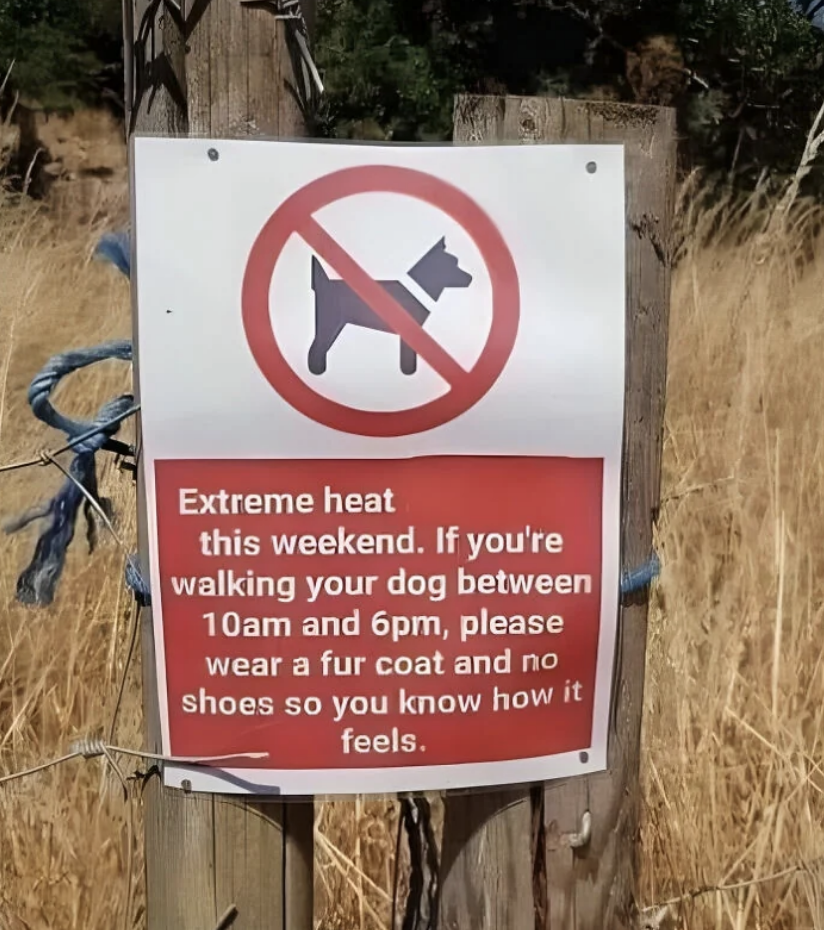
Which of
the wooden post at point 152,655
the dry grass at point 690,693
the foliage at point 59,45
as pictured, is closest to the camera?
the wooden post at point 152,655

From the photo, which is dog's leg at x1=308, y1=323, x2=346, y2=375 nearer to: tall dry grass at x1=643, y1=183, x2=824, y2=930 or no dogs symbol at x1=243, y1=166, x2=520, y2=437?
no dogs symbol at x1=243, y1=166, x2=520, y2=437

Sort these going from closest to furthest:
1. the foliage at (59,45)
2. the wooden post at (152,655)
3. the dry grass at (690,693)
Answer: the wooden post at (152,655)
the dry grass at (690,693)
the foliage at (59,45)

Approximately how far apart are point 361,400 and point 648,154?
0.34 metres

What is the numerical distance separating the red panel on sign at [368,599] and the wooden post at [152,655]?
59mm

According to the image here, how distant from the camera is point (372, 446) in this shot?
93 cm

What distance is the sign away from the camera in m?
0.91

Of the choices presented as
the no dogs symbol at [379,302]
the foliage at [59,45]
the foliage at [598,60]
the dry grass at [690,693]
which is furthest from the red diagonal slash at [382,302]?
the foliage at [59,45]

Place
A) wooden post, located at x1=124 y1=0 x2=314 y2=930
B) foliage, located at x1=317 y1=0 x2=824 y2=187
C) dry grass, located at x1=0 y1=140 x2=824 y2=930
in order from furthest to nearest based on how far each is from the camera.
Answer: foliage, located at x1=317 y1=0 x2=824 y2=187
dry grass, located at x1=0 y1=140 x2=824 y2=930
wooden post, located at x1=124 y1=0 x2=314 y2=930

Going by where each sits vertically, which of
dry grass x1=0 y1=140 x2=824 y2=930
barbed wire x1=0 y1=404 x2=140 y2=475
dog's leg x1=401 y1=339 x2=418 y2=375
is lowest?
dry grass x1=0 y1=140 x2=824 y2=930

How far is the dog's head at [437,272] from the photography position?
0.92m

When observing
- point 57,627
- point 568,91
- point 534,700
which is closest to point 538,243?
point 534,700

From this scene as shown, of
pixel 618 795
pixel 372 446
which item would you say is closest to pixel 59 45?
pixel 372 446

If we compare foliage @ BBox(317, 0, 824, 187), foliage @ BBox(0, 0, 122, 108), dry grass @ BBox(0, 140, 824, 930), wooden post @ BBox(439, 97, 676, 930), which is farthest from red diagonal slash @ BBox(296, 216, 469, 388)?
foliage @ BBox(0, 0, 122, 108)

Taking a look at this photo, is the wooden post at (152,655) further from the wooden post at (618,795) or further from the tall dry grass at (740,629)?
the tall dry grass at (740,629)
